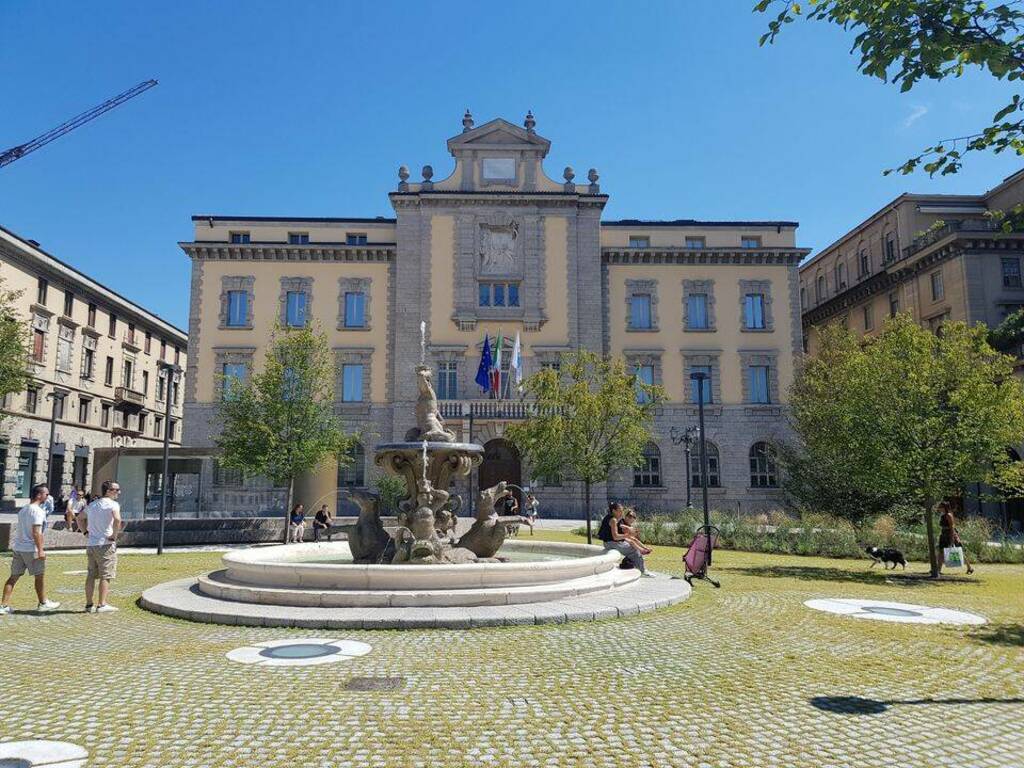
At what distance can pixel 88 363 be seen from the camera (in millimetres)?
48438

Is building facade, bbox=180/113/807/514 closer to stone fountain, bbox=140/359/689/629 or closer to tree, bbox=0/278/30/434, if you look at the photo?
tree, bbox=0/278/30/434

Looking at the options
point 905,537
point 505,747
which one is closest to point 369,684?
point 505,747

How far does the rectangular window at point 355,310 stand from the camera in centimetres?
4016

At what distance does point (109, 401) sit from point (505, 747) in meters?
54.0

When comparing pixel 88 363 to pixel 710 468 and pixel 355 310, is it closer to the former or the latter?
pixel 355 310

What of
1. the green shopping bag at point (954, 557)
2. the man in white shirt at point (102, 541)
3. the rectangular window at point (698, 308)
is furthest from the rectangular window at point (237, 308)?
the green shopping bag at point (954, 557)

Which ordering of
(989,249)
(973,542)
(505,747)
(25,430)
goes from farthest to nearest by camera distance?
(25,430) → (989,249) → (973,542) → (505,747)

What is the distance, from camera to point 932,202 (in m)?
43.2

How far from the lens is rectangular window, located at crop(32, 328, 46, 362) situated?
137 feet

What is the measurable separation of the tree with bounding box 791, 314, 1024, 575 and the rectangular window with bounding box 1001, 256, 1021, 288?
25327 mm

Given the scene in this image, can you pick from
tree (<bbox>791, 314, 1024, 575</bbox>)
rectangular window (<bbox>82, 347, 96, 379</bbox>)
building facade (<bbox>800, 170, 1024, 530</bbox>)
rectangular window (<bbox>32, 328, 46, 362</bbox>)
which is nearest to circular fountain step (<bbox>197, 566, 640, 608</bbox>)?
tree (<bbox>791, 314, 1024, 575</bbox>)

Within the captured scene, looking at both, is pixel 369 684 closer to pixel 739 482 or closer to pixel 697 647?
pixel 697 647

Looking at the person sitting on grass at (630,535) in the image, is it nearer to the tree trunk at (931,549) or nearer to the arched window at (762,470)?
the tree trunk at (931,549)

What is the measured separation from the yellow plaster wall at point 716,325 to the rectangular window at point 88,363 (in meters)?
35.4
